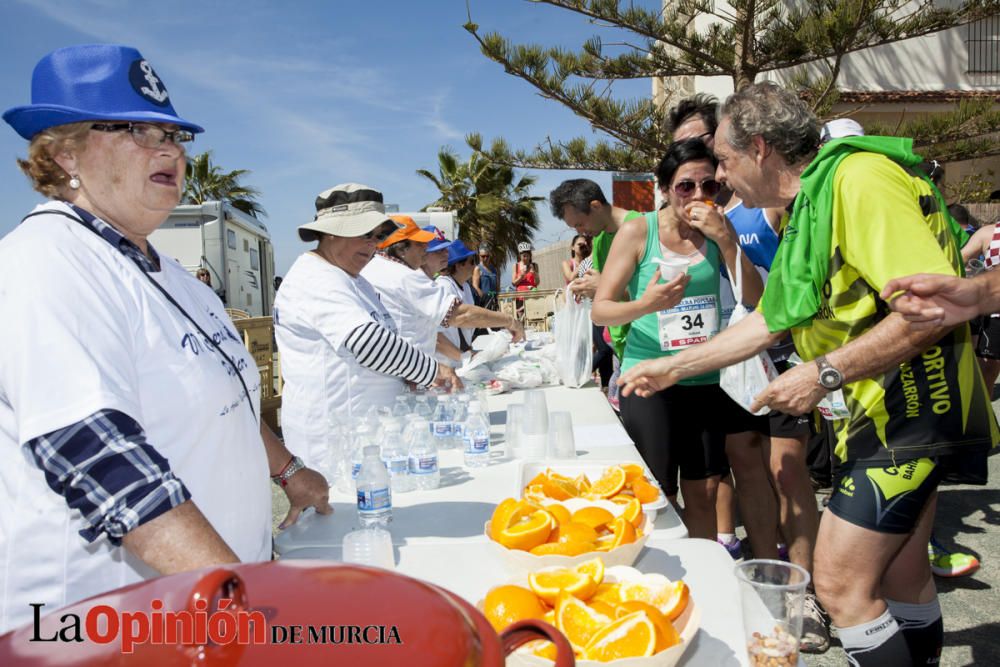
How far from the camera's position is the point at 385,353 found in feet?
8.40

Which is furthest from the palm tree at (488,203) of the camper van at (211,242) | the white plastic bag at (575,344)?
the white plastic bag at (575,344)

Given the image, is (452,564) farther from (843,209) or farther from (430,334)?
(430,334)

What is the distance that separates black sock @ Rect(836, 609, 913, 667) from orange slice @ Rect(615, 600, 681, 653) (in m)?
0.89

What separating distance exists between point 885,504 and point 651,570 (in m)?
0.61

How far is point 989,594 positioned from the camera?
2.95m

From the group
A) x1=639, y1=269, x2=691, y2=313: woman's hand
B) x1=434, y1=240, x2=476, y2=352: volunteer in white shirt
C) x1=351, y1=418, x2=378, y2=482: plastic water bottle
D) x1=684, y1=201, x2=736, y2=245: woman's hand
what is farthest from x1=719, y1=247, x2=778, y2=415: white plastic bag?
x1=434, y1=240, x2=476, y2=352: volunteer in white shirt

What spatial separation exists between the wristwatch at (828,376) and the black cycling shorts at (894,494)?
210mm

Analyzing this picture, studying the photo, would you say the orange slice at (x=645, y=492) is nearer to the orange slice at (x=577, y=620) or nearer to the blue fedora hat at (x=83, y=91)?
the orange slice at (x=577, y=620)

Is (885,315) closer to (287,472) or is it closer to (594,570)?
(594,570)

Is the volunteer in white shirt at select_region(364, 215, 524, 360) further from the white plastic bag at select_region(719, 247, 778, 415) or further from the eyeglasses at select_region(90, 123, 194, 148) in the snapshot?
the eyeglasses at select_region(90, 123, 194, 148)

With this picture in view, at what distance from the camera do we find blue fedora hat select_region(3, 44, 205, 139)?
3.86 feet

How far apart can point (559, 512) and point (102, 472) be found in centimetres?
92

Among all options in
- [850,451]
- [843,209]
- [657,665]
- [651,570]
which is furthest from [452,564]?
[843,209]

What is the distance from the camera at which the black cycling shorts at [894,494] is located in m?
1.56
